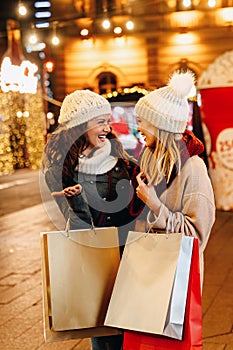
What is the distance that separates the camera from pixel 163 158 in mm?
2771

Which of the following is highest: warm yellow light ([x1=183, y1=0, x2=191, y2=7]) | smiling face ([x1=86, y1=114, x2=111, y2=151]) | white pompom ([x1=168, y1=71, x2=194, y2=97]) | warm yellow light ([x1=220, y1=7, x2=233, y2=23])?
warm yellow light ([x1=183, y1=0, x2=191, y2=7])

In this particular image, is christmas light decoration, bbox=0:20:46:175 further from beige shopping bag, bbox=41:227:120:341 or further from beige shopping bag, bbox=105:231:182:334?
beige shopping bag, bbox=105:231:182:334

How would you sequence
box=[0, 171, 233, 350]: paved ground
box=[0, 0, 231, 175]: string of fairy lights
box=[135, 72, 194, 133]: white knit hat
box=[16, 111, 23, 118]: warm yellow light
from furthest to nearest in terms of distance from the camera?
box=[16, 111, 23, 118]: warm yellow light < box=[0, 0, 231, 175]: string of fairy lights < box=[0, 171, 233, 350]: paved ground < box=[135, 72, 194, 133]: white knit hat

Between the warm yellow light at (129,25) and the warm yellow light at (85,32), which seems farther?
the warm yellow light at (85,32)

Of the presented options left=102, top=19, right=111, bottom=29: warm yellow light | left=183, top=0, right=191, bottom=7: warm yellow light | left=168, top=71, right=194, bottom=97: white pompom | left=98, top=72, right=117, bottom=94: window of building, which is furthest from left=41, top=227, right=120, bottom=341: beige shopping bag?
left=98, top=72, right=117, bottom=94: window of building

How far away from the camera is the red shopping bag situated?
2.60 meters

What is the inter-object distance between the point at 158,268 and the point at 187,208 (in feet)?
1.01

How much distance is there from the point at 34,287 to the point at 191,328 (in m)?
3.48

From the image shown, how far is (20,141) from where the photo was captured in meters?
22.1

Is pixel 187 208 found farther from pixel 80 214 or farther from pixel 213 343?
pixel 213 343

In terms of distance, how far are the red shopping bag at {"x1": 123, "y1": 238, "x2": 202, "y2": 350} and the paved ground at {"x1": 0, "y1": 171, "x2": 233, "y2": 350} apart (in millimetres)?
1616

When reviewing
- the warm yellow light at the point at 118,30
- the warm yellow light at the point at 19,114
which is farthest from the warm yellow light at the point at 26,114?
the warm yellow light at the point at 118,30

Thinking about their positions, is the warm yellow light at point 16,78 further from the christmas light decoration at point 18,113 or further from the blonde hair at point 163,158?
the blonde hair at point 163,158

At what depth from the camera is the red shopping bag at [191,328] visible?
8.52ft
